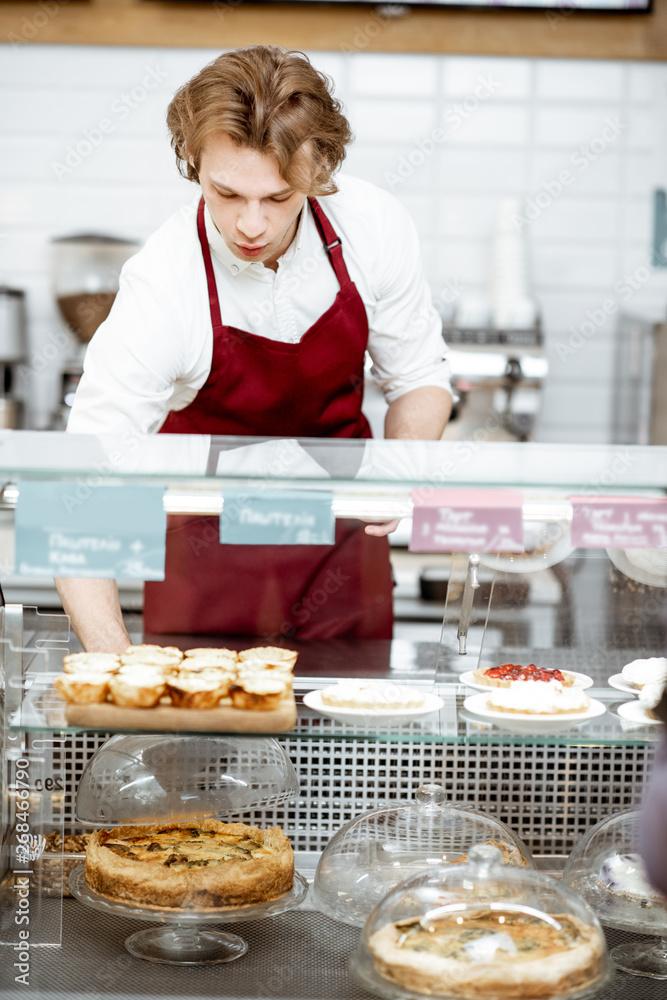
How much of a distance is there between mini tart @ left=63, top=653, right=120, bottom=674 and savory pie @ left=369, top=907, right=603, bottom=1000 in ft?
1.33

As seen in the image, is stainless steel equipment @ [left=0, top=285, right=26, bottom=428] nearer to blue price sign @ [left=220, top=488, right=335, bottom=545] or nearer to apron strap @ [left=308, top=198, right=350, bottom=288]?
apron strap @ [left=308, top=198, right=350, bottom=288]

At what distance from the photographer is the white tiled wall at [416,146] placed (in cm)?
350

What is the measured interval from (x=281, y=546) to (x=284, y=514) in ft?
1.31

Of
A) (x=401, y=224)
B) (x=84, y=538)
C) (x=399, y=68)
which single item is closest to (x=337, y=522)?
(x=84, y=538)

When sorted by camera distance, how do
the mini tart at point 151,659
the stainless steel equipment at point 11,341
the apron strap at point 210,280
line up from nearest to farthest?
the mini tart at point 151,659 → the apron strap at point 210,280 → the stainless steel equipment at point 11,341

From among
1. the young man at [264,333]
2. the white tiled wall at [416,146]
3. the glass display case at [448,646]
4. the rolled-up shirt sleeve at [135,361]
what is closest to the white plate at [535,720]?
the glass display case at [448,646]

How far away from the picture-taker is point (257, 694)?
1164 millimetres

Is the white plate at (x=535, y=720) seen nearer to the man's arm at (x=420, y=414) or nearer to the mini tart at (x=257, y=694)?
the mini tart at (x=257, y=694)

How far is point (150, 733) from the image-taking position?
3.83 ft

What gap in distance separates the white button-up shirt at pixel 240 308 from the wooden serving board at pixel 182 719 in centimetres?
49

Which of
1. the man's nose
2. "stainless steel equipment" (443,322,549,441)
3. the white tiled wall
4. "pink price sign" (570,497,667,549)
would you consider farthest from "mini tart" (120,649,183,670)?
the white tiled wall

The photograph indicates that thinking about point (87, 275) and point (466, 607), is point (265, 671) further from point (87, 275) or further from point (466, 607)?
point (87, 275)

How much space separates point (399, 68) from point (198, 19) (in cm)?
66

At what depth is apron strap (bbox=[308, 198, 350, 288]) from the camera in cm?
179
